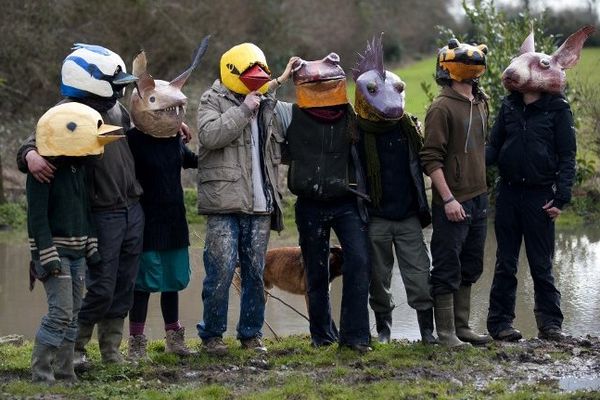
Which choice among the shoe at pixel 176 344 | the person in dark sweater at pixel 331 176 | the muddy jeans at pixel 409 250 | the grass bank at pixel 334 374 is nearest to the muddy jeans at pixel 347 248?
the person in dark sweater at pixel 331 176

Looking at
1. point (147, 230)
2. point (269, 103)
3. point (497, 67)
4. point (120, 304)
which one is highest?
point (497, 67)

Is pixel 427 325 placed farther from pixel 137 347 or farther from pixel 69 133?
pixel 69 133

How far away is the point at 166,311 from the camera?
7.38m

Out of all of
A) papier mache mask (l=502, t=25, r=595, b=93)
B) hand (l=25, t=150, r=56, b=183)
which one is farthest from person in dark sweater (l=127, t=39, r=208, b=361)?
papier mache mask (l=502, t=25, r=595, b=93)

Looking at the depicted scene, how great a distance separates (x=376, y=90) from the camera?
286 inches

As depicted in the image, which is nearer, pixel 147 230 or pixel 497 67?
pixel 147 230

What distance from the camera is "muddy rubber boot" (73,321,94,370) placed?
6.85m

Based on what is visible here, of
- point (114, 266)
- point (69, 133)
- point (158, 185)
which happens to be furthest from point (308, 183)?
point (69, 133)

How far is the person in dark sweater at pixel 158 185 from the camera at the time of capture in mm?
7066

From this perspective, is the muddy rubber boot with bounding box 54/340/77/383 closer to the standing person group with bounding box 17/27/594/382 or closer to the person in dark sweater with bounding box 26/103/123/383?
the person in dark sweater with bounding box 26/103/123/383

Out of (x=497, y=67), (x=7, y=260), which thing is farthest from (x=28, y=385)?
(x=497, y=67)

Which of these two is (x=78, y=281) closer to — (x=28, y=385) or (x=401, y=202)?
(x=28, y=385)

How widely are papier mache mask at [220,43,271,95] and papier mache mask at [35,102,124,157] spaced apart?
1.15 metres

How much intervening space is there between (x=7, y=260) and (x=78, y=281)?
24.5ft
